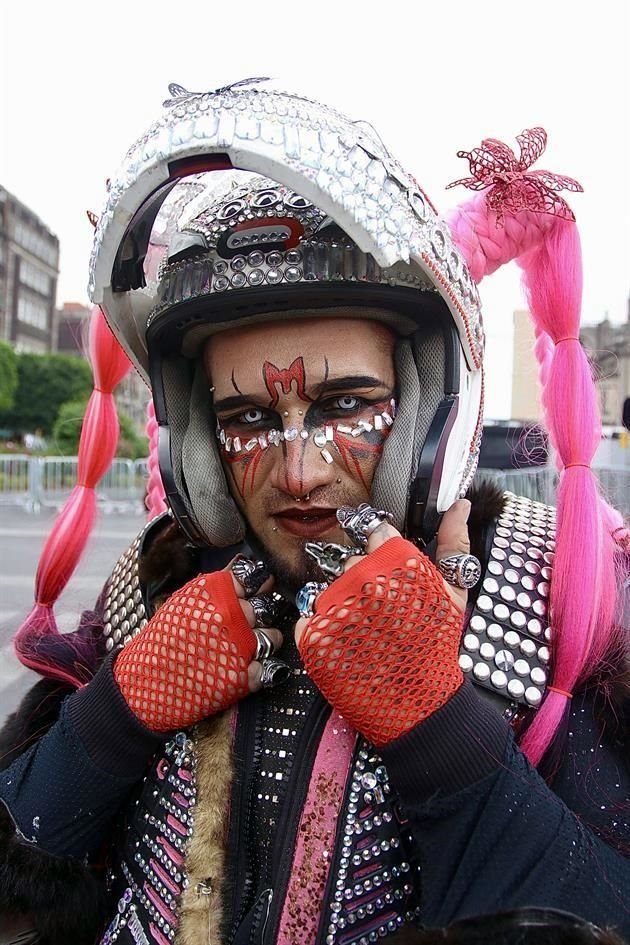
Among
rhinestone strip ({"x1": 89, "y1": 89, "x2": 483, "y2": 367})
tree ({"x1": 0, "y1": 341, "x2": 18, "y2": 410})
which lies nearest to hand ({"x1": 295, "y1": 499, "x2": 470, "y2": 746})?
rhinestone strip ({"x1": 89, "y1": 89, "x2": 483, "y2": 367})

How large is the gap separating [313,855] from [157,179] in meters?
1.09

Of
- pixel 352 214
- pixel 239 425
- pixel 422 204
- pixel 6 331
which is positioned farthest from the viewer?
pixel 6 331

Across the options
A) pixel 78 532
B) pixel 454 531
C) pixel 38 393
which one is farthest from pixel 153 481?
pixel 38 393

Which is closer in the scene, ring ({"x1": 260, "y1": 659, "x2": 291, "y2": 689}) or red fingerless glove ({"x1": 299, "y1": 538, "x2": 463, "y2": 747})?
red fingerless glove ({"x1": 299, "y1": 538, "x2": 463, "y2": 747})

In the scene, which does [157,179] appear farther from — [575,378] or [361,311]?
[575,378]

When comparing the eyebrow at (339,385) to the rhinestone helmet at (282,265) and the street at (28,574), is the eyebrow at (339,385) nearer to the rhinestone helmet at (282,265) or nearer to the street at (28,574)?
the rhinestone helmet at (282,265)

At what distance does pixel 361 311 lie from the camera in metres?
1.24

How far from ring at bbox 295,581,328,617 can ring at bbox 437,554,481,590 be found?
22 cm

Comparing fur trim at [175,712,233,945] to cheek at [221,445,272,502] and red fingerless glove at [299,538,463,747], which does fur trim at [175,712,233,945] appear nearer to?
red fingerless glove at [299,538,463,747]

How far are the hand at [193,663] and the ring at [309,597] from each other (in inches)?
6.0

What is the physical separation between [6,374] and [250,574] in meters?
38.9

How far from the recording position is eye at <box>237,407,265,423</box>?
130cm

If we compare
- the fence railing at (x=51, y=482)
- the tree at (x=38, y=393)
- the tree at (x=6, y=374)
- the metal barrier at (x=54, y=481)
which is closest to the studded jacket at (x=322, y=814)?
the fence railing at (x=51, y=482)

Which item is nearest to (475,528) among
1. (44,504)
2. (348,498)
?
(348,498)
